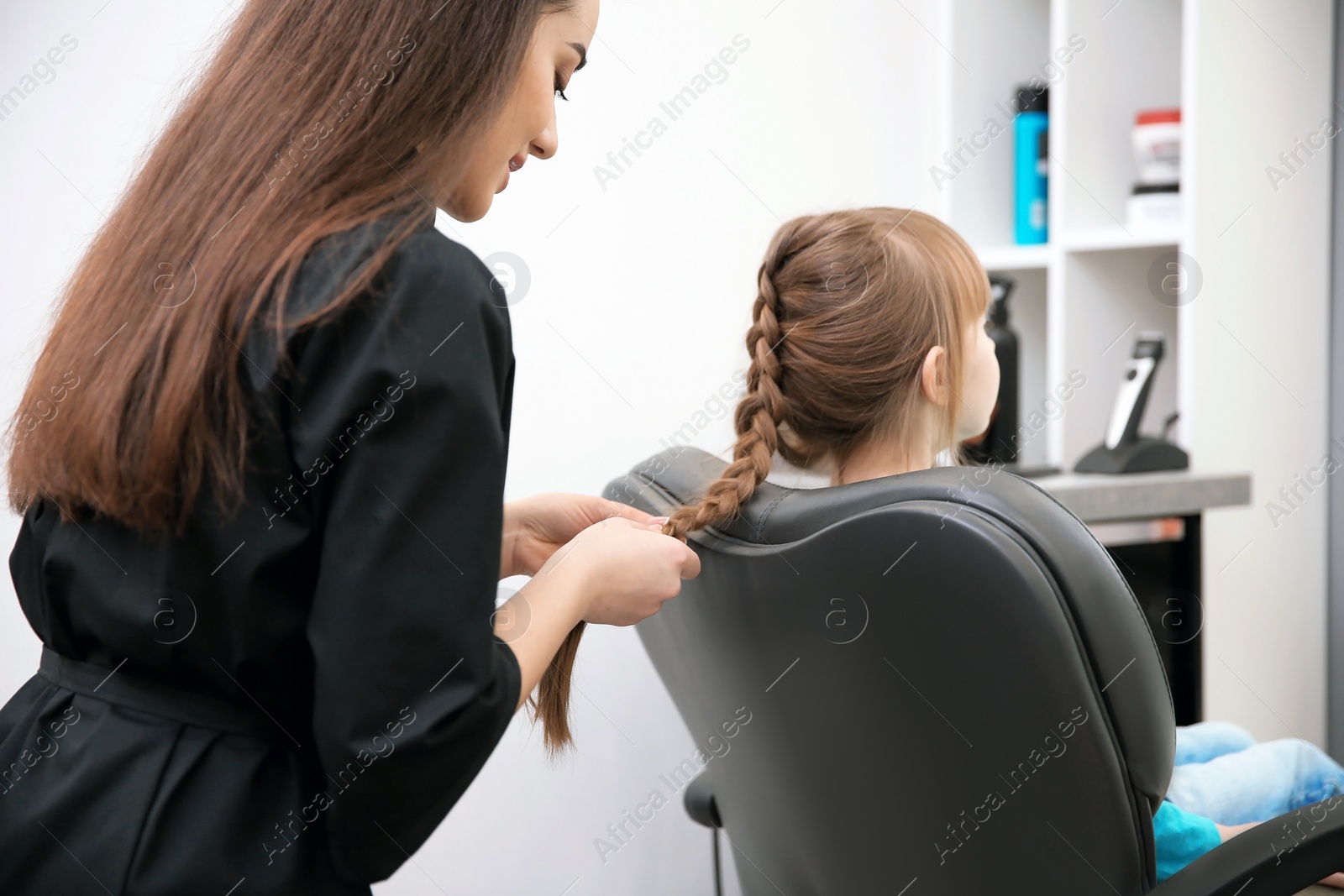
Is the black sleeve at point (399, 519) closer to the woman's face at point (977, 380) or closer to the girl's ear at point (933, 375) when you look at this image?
the girl's ear at point (933, 375)

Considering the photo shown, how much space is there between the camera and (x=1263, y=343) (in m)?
1.97

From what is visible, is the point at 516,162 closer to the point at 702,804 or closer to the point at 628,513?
the point at 628,513

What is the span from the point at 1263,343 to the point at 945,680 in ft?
5.14

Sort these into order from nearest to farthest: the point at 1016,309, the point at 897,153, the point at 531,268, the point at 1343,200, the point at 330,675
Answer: the point at 330,675 → the point at 531,268 → the point at 1343,200 → the point at 897,153 → the point at 1016,309

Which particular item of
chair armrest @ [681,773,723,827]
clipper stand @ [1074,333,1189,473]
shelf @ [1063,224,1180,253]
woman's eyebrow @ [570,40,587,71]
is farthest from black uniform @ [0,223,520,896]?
shelf @ [1063,224,1180,253]

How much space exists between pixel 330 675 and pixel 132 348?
259 millimetres

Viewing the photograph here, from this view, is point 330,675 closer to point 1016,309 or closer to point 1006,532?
point 1006,532

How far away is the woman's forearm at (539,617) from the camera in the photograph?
747 millimetres

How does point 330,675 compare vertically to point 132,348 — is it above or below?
below

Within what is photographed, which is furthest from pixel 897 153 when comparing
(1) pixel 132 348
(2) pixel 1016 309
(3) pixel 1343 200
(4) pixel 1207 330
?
(1) pixel 132 348

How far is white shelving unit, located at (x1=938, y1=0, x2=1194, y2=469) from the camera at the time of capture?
2.08 m

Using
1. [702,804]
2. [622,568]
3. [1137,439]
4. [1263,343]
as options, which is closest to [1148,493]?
[1137,439]

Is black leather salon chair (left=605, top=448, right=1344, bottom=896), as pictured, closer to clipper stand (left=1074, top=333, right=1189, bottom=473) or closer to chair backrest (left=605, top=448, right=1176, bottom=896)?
chair backrest (left=605, top=448, right=1176, bottom=896)

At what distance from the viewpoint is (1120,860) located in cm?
75
